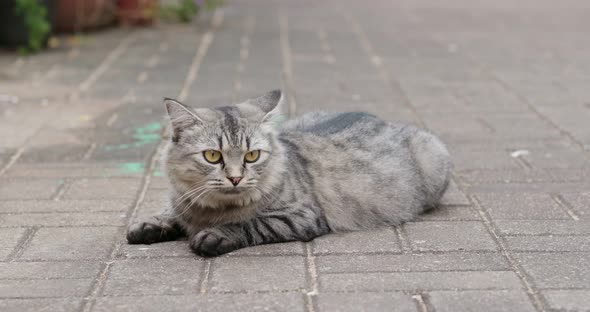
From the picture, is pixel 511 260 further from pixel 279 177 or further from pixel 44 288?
Result: pixel 44 288

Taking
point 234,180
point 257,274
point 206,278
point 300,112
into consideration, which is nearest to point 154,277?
point 206,278

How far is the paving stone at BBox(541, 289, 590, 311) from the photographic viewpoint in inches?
137

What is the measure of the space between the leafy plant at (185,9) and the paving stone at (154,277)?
26.0 feet

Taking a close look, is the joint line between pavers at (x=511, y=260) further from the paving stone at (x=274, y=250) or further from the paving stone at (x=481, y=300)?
the paving stone at (x=274, y=250)

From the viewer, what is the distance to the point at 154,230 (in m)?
4.32

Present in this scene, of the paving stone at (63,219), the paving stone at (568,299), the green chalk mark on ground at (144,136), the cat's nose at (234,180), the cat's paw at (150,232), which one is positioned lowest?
the green chalk mark on ground at (144,136)

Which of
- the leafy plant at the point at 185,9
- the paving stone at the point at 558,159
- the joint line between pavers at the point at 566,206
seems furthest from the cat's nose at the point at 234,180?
the leafy plant at the point at 185,9

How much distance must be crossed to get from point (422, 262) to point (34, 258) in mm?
1829

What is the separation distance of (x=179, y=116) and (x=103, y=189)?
1353 mm

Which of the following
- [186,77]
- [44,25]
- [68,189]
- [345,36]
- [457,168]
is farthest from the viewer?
[345,36]

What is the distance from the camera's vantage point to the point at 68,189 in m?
5.26

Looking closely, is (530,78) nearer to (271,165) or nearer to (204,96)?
(204,96)

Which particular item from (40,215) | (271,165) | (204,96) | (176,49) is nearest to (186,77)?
(204,96)

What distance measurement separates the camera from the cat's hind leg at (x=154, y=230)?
169 inches
